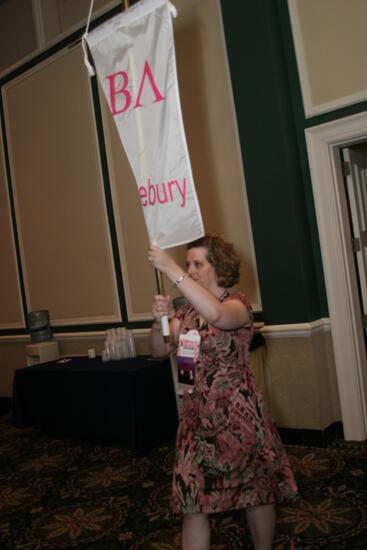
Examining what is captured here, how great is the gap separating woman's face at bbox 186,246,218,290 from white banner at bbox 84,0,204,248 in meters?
0.15

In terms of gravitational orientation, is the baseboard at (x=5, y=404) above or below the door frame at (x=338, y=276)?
below

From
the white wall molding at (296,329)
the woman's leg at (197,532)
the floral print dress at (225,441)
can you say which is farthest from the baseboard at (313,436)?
the woman's leg at (197,532)

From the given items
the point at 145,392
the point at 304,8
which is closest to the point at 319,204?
the point at 304,8

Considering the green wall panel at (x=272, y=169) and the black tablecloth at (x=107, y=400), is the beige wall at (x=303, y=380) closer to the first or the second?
the green wall panel at (x=272, y=169)

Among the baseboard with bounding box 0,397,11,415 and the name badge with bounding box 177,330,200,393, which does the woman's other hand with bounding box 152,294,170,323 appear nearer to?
the name badge with bounding box 177,330,200,393

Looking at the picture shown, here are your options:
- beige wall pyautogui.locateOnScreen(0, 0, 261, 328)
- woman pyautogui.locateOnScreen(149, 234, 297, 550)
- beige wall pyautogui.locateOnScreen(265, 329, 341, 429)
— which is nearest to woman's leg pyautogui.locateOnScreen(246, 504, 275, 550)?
woman pyautogui.locateOnScreen(149, 234, 297, 550)

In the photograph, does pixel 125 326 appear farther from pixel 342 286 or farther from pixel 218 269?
pixel 218 269

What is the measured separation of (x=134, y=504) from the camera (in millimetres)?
2941

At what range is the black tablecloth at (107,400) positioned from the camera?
3.77 m

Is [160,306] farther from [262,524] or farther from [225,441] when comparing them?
[262,524]

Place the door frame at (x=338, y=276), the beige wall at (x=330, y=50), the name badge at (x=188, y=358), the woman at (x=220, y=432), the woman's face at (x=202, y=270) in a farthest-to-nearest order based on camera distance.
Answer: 1. the door frame at (x=338, y=276)
2. the beige wall at (x=330, y=50)
3. the woman's face at (x=202, y=270)
4. the name badge at (x=188, y=358)
5. the woman at (x=220, y=432)

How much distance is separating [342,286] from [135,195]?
2.06m

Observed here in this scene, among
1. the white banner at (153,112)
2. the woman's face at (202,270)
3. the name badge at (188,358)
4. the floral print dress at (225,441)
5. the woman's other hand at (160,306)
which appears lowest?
the floral print dress at (225,441)

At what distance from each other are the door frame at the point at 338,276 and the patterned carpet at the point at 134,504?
0.30 metres
